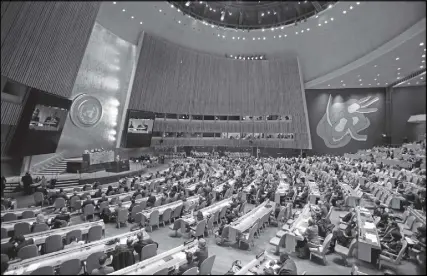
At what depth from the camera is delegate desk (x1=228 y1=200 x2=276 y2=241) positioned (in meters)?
7.72

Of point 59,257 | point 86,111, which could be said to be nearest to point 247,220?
point 59,257

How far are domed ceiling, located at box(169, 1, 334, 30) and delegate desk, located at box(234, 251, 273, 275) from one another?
1141 inches

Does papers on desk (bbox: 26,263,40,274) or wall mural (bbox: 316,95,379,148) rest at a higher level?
wall mural (bbox: 316,95,379,148)

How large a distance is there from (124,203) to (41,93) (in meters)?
A: 7.97

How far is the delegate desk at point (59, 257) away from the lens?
15.9 ft

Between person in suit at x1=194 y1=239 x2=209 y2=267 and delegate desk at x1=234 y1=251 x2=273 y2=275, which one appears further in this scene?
person in suit at x1=194 y1=239 x2=209 y2=267

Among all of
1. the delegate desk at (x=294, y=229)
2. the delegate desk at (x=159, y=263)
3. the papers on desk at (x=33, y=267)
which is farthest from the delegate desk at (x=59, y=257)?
the delegate desk at (x=294, y=229)

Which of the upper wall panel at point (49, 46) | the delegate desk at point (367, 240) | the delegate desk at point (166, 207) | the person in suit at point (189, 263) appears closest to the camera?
the person in suit at point (189, 263)

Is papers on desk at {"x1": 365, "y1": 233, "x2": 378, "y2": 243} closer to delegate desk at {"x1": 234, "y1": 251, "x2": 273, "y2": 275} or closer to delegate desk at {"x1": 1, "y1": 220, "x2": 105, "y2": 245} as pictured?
delegate desk at {"x1": 234, "y1": 251, "x2": 273, "y2": 275}

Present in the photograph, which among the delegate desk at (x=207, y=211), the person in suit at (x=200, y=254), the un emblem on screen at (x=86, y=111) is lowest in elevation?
the person in suit at (x=200, y=254)

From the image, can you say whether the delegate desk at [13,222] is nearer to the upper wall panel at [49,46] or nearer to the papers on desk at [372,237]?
the upper wall panel at [49,46]

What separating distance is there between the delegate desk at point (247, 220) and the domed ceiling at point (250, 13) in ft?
84.9

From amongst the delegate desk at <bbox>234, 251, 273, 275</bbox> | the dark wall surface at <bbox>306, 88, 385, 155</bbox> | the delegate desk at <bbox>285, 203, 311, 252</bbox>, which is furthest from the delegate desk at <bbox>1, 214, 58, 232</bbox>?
the dark wall surface at <bbox>306, 88, 385, 155</bbox>

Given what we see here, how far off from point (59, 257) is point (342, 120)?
3210cm
